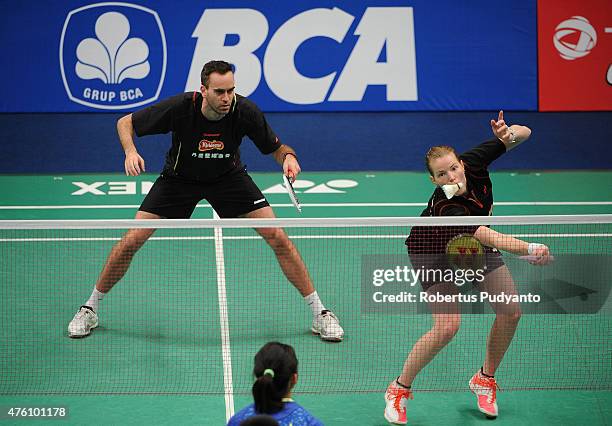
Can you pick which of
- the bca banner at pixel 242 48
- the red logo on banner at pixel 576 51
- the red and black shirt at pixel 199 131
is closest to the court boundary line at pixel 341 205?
the bca banner at pixel 242 48

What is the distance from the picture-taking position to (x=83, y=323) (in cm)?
616

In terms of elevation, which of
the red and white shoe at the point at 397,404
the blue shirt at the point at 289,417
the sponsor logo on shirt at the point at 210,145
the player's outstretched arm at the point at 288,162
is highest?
the sponsor logo on shirt at the point at 210,145

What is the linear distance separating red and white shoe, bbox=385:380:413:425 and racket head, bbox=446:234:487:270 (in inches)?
29.5

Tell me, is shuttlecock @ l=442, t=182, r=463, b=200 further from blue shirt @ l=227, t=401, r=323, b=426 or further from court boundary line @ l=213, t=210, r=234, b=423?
blue shirt @ l=227, t=401, r=323, b=426

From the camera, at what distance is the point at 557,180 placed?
10148 millimetres

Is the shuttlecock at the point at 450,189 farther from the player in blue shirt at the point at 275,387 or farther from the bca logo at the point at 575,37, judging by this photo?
the bca logo at the point at 575,37

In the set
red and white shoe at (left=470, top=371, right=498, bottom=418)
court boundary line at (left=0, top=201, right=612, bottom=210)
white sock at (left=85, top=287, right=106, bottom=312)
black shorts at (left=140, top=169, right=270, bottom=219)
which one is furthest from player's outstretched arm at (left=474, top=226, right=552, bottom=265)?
court boundary line at (left=0, top=201, right=612, bottom=210)

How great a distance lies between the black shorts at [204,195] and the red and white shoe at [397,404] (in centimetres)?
177

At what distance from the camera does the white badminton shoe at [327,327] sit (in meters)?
6.06

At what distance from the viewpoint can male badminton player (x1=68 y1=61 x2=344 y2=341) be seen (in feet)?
19.8

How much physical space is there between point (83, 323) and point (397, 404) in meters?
2.26

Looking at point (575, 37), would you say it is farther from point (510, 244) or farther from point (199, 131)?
point (510, 244)

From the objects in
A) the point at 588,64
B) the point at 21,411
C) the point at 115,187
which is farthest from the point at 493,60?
the point at 21,411

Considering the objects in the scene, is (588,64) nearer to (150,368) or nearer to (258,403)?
(150,368)
